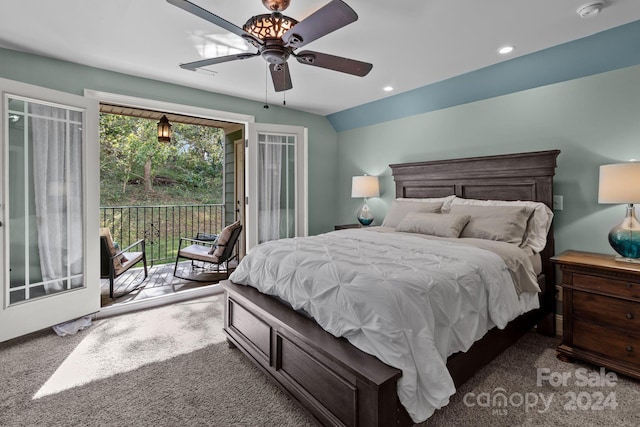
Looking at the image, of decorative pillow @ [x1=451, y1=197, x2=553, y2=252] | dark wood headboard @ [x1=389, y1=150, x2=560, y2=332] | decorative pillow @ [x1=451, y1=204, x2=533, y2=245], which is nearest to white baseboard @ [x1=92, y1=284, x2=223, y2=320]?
decorative pillow @ [x1=451, y1=204, x2=533, y2=245]

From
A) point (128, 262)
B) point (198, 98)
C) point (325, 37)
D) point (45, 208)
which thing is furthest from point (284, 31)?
point (128, 262)

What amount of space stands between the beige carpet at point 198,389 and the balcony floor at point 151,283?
1.05m

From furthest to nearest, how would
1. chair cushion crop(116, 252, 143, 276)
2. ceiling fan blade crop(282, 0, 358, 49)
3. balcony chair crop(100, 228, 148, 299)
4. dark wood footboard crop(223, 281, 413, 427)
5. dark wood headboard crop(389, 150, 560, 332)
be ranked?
chair cushion crop(116, 252, 143, 276) < balcony chair crop(100, 228, 148, 299) < dark wood headboard crop(389, 150, 560, 332) < ceiling fan blade crop(282, 0, 358, 49) < dark wood footboard crop(223, 281, 413, 427)

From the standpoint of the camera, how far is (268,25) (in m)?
1.92

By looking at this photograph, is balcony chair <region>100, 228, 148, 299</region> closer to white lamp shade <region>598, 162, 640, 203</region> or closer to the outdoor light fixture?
the outdoor light fixture

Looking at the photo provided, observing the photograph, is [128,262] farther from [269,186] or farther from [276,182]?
[276,182]

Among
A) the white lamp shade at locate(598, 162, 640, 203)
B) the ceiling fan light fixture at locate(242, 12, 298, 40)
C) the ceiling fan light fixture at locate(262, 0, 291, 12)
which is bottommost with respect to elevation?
the white lamp shade at locate(598, 162, 640, 203)

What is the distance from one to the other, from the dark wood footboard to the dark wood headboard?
7.26ft

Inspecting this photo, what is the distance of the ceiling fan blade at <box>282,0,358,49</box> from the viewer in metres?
1.53

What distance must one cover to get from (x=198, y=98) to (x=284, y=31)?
2257 mm

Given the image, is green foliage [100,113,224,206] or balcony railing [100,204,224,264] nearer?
balcony railing [100,204,224,264]

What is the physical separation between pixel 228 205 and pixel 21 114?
3.70m

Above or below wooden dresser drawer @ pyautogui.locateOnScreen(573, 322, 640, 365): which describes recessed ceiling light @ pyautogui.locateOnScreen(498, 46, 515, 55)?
above

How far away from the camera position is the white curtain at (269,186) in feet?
14.1
